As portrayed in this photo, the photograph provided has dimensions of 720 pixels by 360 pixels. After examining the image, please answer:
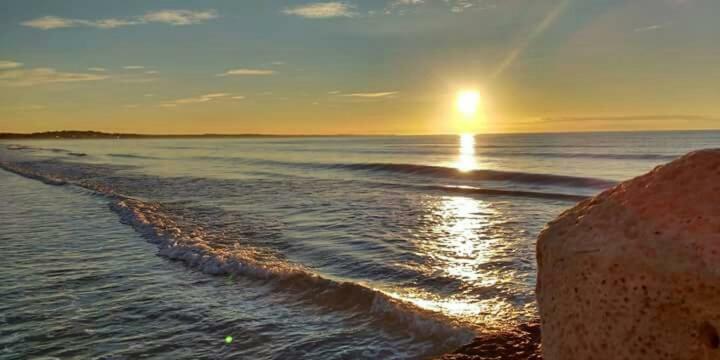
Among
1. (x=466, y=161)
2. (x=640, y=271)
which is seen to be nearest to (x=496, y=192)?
(x=640, y=271)

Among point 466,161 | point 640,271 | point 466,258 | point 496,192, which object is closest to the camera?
point 640,271

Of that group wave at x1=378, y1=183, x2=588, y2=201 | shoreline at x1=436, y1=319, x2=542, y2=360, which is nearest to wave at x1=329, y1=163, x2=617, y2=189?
wave at x1=378, y1=183, x2=588, y2=201

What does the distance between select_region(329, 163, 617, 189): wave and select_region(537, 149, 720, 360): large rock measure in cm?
1854

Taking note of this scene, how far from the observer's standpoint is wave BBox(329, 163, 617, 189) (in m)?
22.0

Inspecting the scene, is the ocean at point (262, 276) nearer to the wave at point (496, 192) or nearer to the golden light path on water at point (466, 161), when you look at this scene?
the wave at point (496, 192)

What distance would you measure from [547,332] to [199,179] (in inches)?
926

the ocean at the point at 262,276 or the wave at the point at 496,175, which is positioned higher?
the wave at the point at 496,175

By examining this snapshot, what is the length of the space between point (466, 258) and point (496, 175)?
18501 mm

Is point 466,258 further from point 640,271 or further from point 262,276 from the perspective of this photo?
point 640,271

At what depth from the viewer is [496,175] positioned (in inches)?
1045

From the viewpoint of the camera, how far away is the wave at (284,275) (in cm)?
572

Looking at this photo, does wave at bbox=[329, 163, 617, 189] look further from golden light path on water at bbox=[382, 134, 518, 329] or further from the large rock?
the large rock

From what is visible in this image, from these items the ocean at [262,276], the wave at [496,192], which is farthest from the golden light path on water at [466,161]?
the ocean at [262,276]

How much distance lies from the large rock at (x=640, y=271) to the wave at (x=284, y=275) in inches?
91.5
